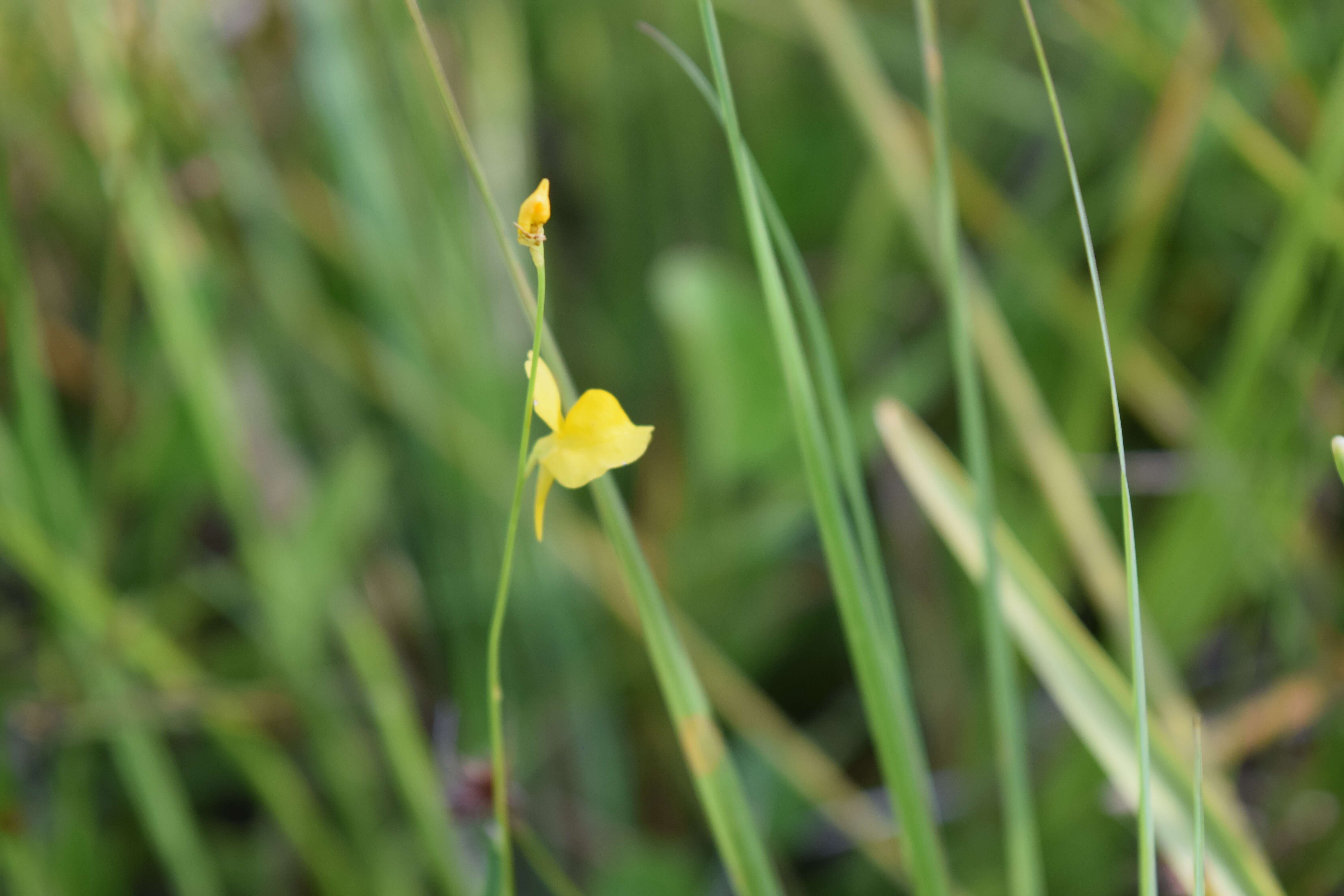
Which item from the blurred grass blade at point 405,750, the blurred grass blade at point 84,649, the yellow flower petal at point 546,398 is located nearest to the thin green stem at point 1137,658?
the yellow flower petal at point 546,398

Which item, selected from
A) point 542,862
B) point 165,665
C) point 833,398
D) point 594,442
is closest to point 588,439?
point 594,442

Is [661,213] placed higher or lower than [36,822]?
higher

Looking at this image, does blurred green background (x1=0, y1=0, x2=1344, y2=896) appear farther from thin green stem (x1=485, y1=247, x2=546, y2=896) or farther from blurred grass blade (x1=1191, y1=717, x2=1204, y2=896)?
blurred grass blade (x1=1191, y1=717, x2=1204, y2=896)

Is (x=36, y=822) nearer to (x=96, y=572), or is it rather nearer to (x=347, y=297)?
(x=96, y=572)

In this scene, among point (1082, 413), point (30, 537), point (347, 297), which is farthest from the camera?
point (347, 297)

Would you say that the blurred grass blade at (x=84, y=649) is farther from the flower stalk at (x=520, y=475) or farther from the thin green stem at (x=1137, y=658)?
the thin green stem at (x=1137, y=658)

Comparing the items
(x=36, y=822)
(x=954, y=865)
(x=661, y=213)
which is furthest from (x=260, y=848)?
(x=661, y=213)

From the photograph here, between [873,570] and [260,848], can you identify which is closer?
[873,570]
